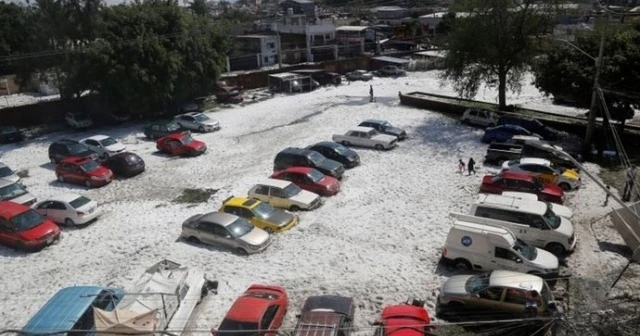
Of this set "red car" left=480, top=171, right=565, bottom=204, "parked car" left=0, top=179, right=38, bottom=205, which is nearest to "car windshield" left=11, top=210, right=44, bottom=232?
"parked car" left=0, top=179, right=38, bottom=205

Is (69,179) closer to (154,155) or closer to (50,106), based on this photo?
(154,155)

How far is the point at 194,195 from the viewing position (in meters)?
24.5

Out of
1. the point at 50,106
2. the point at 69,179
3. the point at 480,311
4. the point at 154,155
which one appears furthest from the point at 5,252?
the point at 50,106

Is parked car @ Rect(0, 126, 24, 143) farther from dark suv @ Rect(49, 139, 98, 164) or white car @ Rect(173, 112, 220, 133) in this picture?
white car @ Rect(173, 112, 220, 133)

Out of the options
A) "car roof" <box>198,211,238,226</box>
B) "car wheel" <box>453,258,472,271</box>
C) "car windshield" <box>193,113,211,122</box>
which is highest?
"car windshield" <box>193,113,211,122</box>

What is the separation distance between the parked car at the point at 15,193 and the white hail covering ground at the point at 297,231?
4.10 feet

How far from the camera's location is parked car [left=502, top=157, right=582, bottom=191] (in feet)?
75.3

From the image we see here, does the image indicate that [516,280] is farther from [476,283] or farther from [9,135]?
[9,135]

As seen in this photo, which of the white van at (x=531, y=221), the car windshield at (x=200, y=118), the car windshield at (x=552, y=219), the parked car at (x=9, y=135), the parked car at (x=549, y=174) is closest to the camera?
the white van at (x=531, y=221)

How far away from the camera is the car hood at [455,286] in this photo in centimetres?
1423

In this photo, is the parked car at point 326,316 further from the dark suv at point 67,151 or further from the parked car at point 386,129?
the dark suv at point 67,151

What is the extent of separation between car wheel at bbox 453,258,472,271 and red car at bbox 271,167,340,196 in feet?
26.7

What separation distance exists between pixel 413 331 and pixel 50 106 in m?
39.2

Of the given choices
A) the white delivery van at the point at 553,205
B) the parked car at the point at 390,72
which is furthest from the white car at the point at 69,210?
the parked car at the point at 390,72
